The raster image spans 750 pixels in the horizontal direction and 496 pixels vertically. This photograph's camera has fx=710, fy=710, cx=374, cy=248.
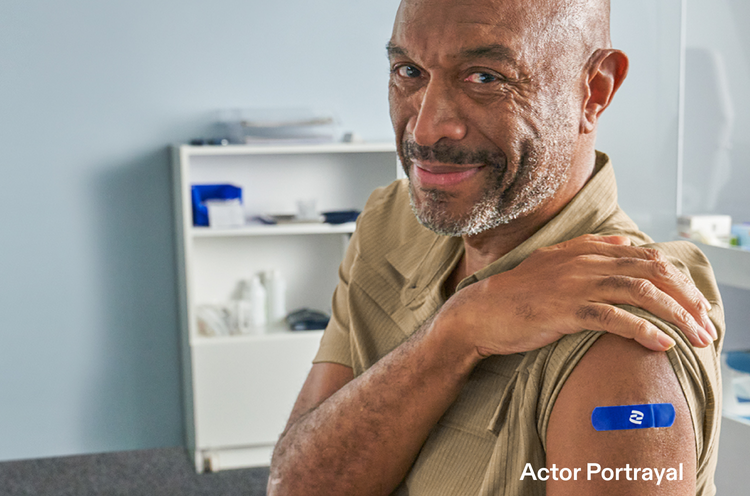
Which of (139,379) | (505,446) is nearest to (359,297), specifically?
(505,446)

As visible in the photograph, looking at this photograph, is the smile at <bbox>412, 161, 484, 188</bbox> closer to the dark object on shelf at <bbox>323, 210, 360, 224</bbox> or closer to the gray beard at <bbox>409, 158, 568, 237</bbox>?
the gray beard at <bbox>409, 158, 568, 237</bbox>

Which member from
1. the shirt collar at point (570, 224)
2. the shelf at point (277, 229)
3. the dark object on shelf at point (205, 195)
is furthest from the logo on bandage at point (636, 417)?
the dark object on shelf at point (205, 195)

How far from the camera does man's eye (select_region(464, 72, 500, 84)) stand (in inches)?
31.3

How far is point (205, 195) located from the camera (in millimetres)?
2949

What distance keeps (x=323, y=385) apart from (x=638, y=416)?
1.78ft

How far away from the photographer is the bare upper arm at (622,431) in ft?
2.11

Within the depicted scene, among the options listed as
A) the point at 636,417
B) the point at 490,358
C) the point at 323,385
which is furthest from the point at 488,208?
the point at 323,385

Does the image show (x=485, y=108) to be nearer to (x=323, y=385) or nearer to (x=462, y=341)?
(x=462, y=341)

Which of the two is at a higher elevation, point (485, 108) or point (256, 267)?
point (485, 108)

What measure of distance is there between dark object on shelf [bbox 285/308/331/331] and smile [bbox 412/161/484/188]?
2.07 meters

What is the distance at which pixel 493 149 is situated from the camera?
0.81 metres

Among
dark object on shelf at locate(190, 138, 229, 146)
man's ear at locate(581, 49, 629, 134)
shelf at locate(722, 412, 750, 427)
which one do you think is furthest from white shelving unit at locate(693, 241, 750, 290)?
dark object on shelf at locate(190, 138, 229, 146)

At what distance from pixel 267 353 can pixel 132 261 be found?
758 mm

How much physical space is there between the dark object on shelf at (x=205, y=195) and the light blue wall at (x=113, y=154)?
0.25 metres
